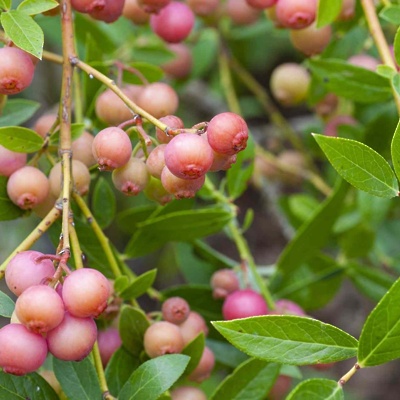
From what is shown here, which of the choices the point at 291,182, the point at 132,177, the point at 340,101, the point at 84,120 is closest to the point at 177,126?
the point at 132,177

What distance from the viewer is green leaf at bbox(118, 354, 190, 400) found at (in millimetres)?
993

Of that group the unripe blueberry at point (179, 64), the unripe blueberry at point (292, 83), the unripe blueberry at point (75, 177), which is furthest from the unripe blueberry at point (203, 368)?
the unripe blueberry at point (179, 64)

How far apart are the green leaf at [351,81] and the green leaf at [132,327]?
Result: 20.7 inches

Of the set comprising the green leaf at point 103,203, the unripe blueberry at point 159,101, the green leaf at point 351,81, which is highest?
the green leaf at point 351,81

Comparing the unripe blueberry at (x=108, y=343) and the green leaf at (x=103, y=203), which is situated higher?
the green leaf at (x=103, y=203)

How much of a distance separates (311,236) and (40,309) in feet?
2.47

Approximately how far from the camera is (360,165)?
981 millimetres

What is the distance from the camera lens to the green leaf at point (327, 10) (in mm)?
1229

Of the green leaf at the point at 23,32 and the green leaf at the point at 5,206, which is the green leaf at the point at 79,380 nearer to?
the green leaf at the point at 5,206

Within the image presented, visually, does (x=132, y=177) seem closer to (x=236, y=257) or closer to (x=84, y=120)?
(x=84, y=120)

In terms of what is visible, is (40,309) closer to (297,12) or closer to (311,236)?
(297,12)

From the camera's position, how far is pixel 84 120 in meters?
1.48

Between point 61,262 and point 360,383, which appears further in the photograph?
point 360,383

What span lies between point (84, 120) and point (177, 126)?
1.85 ft
